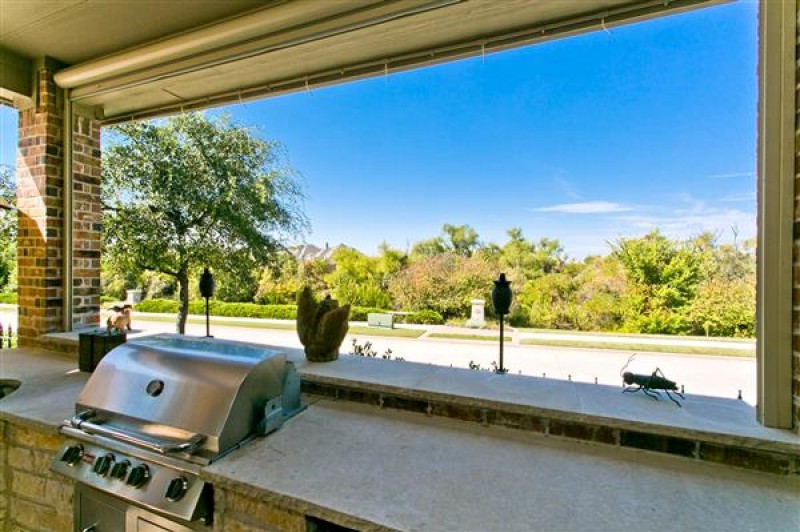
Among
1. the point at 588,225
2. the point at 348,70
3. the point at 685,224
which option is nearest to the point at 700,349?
the point at 685,224

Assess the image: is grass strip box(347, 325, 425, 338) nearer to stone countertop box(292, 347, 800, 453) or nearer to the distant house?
the distant house

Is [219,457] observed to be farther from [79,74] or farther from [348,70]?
[79,74]

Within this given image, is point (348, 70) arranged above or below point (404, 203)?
below

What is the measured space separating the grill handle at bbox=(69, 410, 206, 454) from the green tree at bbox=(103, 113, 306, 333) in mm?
2788

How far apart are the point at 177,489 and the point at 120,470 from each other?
10.0 inches

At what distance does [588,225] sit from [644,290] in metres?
3.83

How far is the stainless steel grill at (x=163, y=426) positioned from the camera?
1075 mm

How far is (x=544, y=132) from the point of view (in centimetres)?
993

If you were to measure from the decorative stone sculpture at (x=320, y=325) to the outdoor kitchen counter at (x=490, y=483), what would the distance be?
1.72ft

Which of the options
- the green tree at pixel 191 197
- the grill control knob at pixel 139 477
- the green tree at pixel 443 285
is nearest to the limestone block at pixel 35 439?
the grill control knob at pixel 139 477

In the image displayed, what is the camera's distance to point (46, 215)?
2.38 meters

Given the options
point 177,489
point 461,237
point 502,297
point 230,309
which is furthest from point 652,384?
point 230,309

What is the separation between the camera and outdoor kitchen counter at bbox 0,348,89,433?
4.53ft

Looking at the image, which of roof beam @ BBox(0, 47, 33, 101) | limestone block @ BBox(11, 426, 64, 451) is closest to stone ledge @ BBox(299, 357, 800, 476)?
limestone block @ BBox(11, 426, 64, 451)
